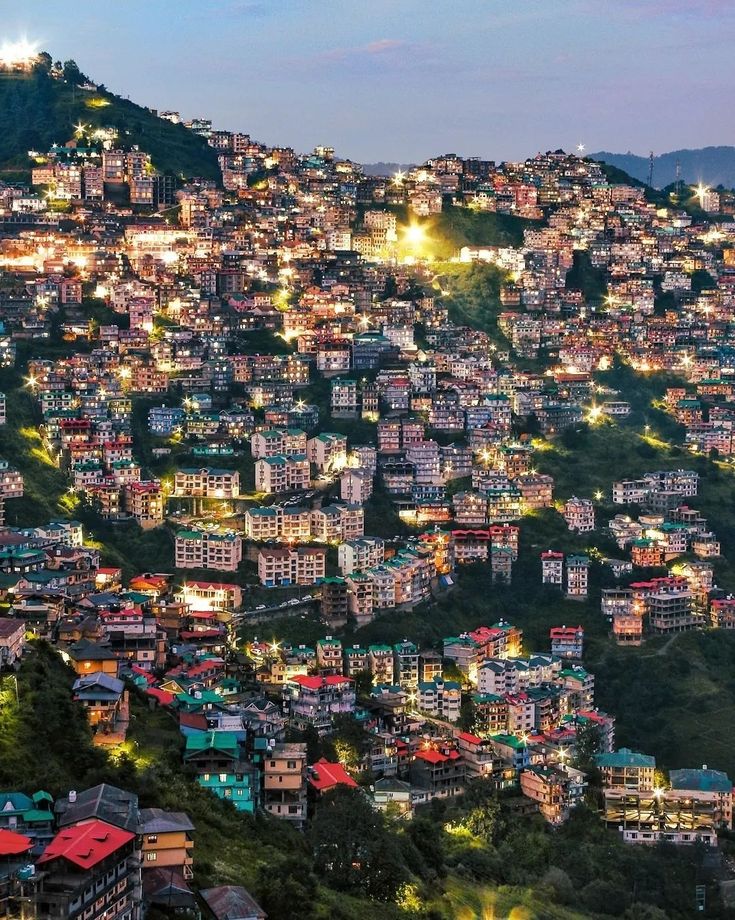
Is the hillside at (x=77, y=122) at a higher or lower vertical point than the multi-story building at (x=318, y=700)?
higher

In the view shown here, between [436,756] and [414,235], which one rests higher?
[414,235]

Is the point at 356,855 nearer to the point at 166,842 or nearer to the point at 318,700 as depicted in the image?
the point at 166,842

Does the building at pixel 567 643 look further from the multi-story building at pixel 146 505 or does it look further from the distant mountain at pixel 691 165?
the distant mountain at pixel 691 165

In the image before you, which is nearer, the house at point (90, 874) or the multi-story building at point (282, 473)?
the house at point (90, 874)

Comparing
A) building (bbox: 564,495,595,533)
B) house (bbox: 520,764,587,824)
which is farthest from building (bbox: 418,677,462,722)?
building (bbox: 564,495,595,533)

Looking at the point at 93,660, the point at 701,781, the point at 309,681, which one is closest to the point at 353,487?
the point at 309,681

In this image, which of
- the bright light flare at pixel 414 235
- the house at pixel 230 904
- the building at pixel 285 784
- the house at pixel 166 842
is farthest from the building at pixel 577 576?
the bright light flare at pixel 414 235
